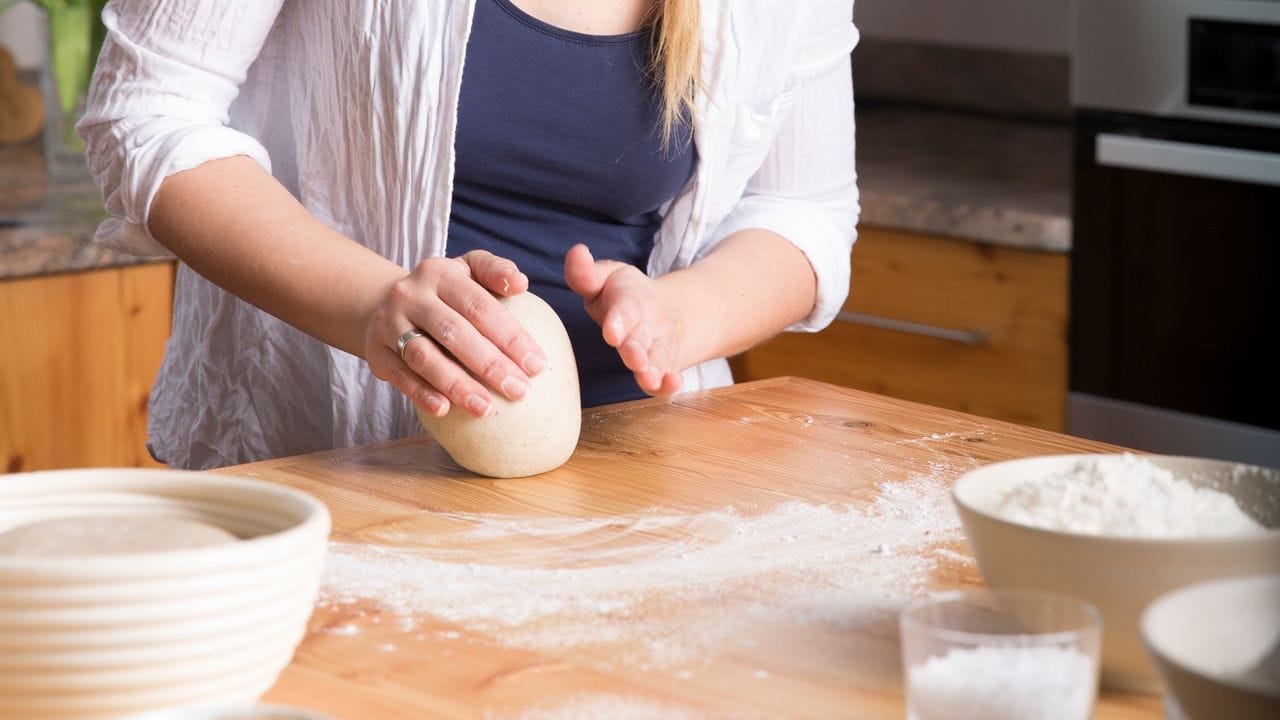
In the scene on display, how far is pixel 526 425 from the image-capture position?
3.11 ft

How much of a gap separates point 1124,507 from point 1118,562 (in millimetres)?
48

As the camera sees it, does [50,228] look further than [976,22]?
No

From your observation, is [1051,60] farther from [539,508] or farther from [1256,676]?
[1256,676]

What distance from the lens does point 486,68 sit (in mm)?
1148

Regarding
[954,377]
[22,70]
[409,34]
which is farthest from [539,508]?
[22,70]

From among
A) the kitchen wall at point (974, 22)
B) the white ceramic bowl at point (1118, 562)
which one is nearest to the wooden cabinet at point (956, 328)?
the kitchen wall at point (974, 22)

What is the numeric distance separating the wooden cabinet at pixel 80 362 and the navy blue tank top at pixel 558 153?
95 centimetres

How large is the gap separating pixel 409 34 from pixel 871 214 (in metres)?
1.21

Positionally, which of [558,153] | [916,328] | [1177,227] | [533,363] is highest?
[558,153]

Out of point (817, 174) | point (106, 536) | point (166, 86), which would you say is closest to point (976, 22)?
point (817, 174)

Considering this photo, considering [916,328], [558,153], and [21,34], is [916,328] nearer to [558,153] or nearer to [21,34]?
[558,153]

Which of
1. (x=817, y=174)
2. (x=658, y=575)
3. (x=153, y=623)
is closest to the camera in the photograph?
(x=153, y=623)

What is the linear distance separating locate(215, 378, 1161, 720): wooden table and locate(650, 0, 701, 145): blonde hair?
0.23 m

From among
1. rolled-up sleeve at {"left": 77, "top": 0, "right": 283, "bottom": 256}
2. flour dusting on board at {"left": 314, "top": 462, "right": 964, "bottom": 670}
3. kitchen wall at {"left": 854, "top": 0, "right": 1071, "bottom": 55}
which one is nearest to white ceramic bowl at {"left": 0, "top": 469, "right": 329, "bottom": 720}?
flour dusting on board at {"left": 314, "top": 462, "right": 964, "bottom": 670}
